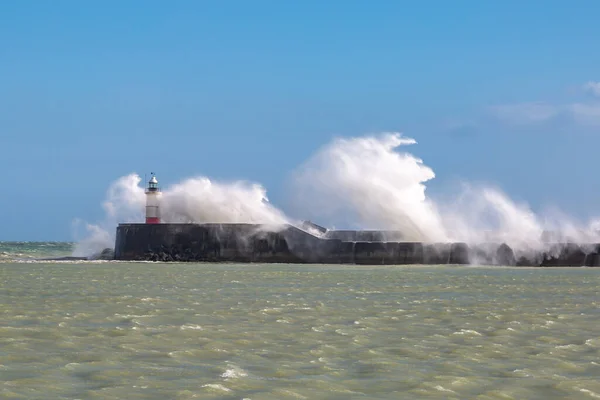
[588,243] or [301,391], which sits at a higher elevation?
[588,243]

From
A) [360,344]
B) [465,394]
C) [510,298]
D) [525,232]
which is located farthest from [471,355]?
[525,232]

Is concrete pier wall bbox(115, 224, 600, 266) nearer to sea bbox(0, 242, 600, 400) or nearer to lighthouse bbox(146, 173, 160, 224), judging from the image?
lighthouse bbox(146, 173, 160, 224)

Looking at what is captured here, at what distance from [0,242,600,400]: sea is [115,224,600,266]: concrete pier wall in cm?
1210

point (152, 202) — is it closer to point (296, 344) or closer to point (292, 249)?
point (292, 249)

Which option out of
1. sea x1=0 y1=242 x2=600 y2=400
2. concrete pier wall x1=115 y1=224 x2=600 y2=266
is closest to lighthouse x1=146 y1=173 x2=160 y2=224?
concrete pier wall x1=115 y1=224 x2=600 y2=266

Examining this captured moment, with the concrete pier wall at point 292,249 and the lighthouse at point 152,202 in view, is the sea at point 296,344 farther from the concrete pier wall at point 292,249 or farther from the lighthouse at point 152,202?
the lighthouse at point 152,202

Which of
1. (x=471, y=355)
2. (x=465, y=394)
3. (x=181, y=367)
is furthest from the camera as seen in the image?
(x=471, y=355)

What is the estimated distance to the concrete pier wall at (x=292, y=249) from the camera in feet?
81.0

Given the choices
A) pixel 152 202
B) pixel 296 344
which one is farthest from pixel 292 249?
pixel 296 344

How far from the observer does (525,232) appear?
2636 centimetres

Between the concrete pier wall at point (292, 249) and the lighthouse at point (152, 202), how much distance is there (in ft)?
4.06

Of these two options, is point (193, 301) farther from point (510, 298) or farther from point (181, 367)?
point (181, 367)

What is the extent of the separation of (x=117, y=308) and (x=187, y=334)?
258 centimetres

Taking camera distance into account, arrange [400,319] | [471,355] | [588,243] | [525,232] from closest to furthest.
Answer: [471,355] < [400,319] < [588,243] < [525,232]
